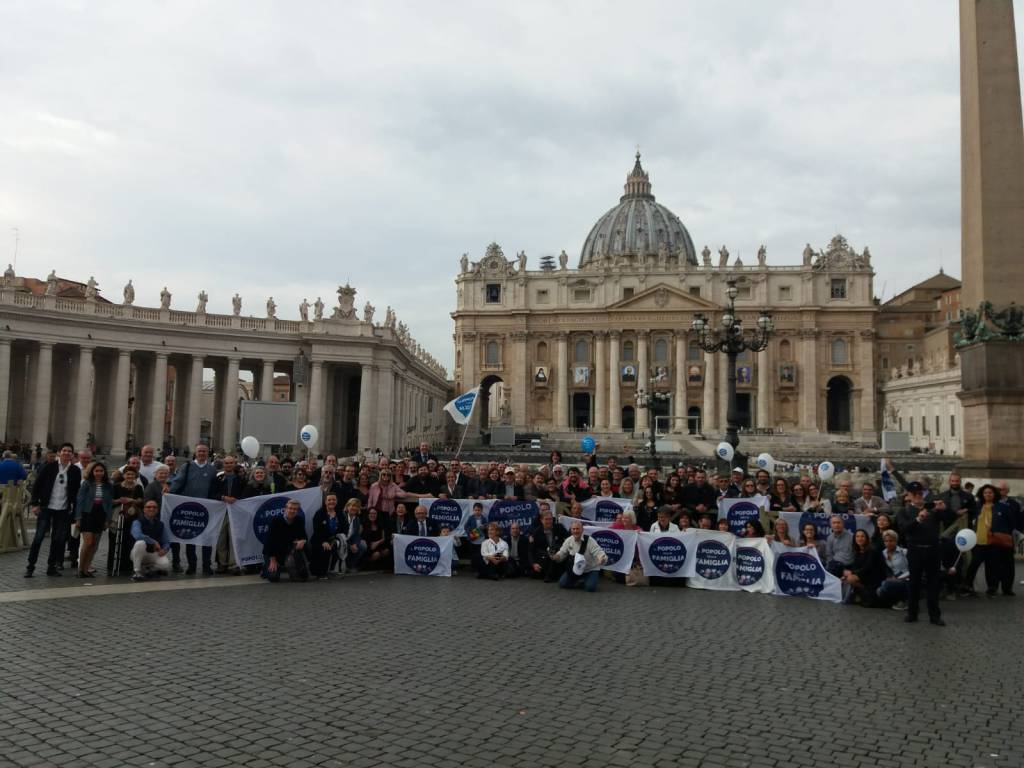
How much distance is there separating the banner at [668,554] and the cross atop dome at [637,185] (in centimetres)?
12087

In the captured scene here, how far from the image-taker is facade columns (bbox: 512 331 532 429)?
294 ft

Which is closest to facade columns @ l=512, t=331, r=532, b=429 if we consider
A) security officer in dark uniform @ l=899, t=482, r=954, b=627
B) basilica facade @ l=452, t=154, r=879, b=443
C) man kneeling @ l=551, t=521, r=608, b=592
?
basilica facade @ l=452, t=154, r=879, b=443

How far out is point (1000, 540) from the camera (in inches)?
466

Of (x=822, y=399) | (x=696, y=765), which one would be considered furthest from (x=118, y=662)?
(x=822, y=399)

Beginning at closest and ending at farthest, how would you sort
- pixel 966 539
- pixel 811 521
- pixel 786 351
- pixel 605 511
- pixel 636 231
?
pixel 966 539 < pixel 811 521 < pixel 605 511 < pixel 786 351 < pixel 636 231

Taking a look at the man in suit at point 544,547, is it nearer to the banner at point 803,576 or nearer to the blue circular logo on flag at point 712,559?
the blue circular logo on flag at point 712,559

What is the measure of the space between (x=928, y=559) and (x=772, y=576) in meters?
2.67

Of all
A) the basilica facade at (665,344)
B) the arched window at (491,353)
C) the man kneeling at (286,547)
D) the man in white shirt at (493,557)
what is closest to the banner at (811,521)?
→ the man in white shirt at (493,557)

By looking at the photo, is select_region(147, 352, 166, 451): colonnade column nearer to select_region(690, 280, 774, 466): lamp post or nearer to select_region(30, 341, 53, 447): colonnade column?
select_region(30, 341, 53, 447): colonnade column

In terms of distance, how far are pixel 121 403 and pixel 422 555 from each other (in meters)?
34.6

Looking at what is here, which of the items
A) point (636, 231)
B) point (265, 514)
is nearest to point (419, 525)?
point (265, 514)

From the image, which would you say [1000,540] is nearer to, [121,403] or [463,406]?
[463,406]

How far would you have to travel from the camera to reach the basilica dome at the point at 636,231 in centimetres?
11894

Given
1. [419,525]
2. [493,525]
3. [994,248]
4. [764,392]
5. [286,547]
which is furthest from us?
[764,392]
